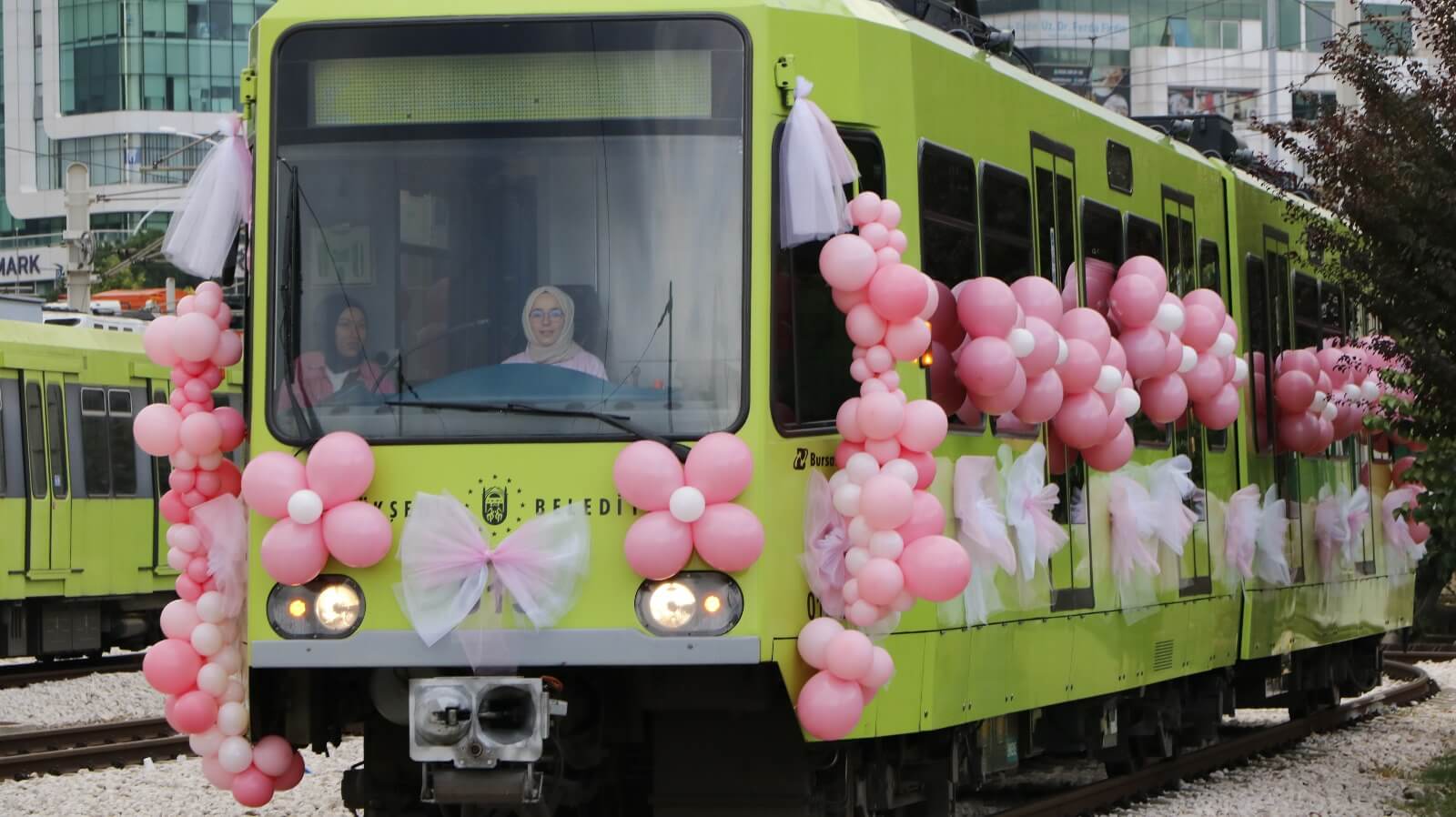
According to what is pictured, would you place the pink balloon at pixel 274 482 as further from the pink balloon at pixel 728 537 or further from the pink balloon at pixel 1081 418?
the pink balloon at pixel 1081 418

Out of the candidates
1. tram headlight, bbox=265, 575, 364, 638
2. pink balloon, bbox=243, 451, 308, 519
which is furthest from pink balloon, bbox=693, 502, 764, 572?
pink balloon, bbox=243, 451, 308, 519

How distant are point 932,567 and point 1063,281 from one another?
2.96 meters

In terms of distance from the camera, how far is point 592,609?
313 inches

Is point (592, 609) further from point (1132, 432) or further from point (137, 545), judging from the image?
point (137, 545)

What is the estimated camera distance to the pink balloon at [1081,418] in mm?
10039

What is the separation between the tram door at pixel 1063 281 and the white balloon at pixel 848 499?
2.33 meters

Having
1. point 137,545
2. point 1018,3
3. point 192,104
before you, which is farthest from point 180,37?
point 137,545

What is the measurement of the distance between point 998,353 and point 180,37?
229 feet

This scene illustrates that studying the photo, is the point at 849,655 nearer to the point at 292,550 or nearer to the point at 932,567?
the point at 932,567

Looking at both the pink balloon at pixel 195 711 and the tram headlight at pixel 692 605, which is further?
the pink balloon at pixel 195 711

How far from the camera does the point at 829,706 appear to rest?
794cm

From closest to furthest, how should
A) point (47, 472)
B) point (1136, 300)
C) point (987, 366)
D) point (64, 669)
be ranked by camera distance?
1. point (987, 366)
2. point (1136, 300)
3. point (47, 472)
4. point (64, 669)

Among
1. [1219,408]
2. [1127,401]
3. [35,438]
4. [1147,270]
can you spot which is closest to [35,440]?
[35,438]

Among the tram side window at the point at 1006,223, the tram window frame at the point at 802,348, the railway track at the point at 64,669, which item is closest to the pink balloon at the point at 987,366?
the tram side window at the point at 1006,223
